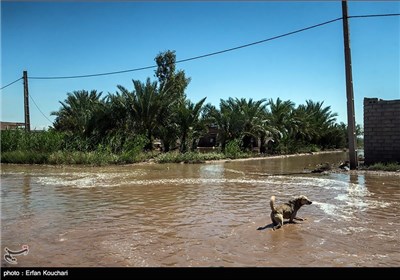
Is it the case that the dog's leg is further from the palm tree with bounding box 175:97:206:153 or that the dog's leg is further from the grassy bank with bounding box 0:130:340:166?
the palm tree with bounding box 175:97:206:153

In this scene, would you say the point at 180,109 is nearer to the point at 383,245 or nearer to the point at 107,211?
the point at 107,211

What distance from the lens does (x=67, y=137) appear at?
2673 cm

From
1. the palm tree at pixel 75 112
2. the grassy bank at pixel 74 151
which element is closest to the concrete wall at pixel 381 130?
the grassy bank at pixel 74 151

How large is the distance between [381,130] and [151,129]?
1638 cm

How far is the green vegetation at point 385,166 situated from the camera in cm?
1582

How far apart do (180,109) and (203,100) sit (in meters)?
2.12

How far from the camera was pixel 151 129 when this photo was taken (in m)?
28.2

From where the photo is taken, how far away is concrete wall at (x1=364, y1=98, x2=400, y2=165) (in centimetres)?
1670

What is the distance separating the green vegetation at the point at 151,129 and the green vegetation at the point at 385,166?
11497 mm

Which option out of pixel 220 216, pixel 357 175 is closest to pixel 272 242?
pixel 220 216

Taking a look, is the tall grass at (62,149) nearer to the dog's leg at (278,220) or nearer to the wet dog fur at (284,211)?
the wet dog fur at (284,211)

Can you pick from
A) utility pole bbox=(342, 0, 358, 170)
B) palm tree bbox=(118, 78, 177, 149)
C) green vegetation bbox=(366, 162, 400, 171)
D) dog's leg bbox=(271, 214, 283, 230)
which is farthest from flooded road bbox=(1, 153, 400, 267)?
palm tree bbox=(118, 78, 177, 149)

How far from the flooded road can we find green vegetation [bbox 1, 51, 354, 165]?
1262cm

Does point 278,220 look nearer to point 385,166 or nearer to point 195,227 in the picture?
point 195,227
